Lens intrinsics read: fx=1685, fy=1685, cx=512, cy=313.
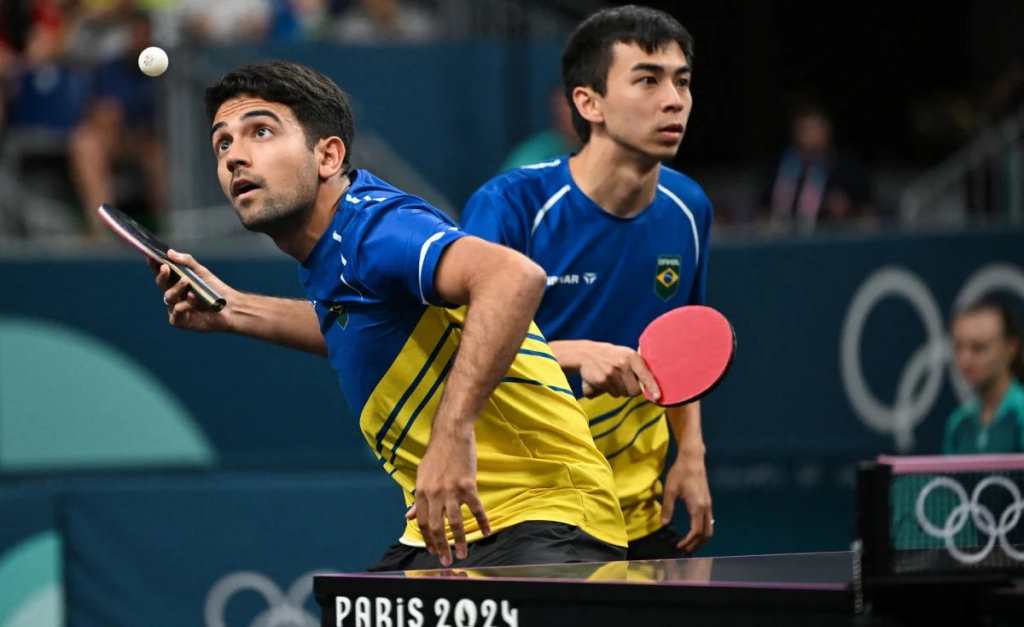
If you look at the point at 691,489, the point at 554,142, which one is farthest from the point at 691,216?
the point at 554,142

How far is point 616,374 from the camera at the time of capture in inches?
177

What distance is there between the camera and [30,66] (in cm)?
1026

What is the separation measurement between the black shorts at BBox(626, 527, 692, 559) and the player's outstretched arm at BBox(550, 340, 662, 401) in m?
0.82

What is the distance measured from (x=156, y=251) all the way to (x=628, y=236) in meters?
1.60

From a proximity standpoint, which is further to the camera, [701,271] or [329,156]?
[701,271]

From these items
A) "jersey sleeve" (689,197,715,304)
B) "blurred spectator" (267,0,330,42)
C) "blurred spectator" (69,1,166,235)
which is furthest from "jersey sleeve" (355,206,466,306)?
"blurred spectator" (267,0,330,42)

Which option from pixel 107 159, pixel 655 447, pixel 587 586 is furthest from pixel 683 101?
pixel 107 159

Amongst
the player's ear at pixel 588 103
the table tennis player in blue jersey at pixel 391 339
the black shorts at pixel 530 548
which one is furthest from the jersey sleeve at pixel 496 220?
the black shorts at pixel 530 548

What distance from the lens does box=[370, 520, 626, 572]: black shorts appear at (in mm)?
4035

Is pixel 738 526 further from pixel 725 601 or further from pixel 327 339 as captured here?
pixel 725 601

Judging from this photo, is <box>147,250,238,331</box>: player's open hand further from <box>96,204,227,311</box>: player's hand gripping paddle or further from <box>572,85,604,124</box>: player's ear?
<box>572,85,604,124</box>: player's ear

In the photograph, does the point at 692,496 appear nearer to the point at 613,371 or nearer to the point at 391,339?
the point at 613,371

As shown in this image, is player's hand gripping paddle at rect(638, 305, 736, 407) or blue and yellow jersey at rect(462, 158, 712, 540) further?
blue and yellow jersey at rect(462, 158, 712, 540)

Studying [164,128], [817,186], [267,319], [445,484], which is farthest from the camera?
[817,186]
